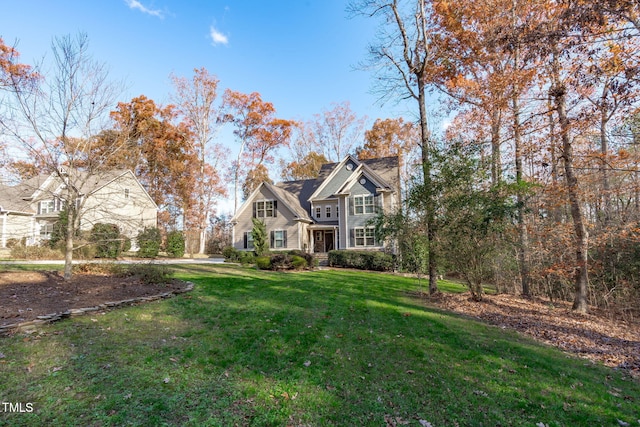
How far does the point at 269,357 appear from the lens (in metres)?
4.26

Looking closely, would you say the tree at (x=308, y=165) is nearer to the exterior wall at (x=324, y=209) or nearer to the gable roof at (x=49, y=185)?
the exterior wall at (x=324, y=209)

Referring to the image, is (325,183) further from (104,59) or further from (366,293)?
(104,59)

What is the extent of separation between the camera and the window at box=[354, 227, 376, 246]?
22.2 metres

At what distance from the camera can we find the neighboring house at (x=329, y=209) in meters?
22.4

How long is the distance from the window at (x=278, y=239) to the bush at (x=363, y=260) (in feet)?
18.1

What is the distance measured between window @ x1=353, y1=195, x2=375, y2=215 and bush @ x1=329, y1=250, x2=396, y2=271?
408 cm

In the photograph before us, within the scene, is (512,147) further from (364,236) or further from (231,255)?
(231,255)

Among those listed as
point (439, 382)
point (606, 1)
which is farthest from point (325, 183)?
point (439, 382)

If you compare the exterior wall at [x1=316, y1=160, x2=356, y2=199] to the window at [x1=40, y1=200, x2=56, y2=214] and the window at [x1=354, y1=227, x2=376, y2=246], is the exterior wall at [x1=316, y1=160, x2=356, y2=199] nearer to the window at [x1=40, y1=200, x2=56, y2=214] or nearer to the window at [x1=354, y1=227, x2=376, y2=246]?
the window at [x1=354, y1=227, x2=376, y2=246]

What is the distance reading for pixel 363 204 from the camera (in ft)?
74.0

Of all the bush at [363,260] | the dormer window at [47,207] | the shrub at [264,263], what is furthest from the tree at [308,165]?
the dormer window at [47,207]

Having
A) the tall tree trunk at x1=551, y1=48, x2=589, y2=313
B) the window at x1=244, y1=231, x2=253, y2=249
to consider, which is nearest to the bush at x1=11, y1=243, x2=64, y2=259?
the window at x1=244, y1=231, x2=253, y2=249

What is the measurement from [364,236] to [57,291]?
18.1m

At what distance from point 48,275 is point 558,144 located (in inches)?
607
